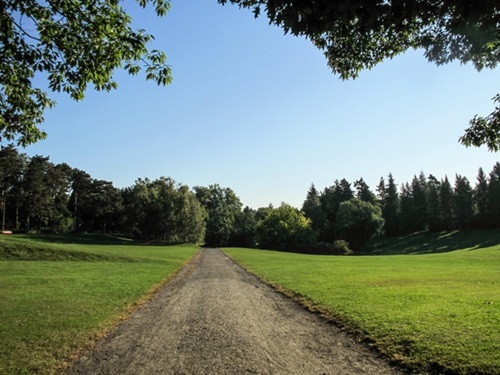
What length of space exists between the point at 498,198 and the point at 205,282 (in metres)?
94.7

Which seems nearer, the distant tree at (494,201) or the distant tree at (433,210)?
the distant tree at (494,201)

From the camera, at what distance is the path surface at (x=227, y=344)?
615 centimetres

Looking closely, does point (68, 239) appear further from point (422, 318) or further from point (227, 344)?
point (422, 318)

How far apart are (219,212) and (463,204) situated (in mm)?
68137

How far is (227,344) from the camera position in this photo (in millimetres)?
7523

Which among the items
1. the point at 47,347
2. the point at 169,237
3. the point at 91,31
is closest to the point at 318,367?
the point at 47,347

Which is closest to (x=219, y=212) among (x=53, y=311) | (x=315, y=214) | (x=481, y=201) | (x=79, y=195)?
(x=315, y=214)

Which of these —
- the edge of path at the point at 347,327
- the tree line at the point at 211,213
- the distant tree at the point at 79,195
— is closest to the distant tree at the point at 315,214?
the tree line at the point at 211,213

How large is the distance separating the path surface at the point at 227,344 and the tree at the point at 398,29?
5.28 m

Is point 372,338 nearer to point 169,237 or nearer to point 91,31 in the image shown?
point 91,31

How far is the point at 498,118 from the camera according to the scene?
7180 mm

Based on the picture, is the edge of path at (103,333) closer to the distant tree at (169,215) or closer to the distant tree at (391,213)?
the distant tree at (169,215)

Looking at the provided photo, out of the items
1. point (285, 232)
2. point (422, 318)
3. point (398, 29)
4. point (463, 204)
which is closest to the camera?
point (398, 29)

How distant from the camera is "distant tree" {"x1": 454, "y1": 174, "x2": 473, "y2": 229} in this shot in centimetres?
9092
